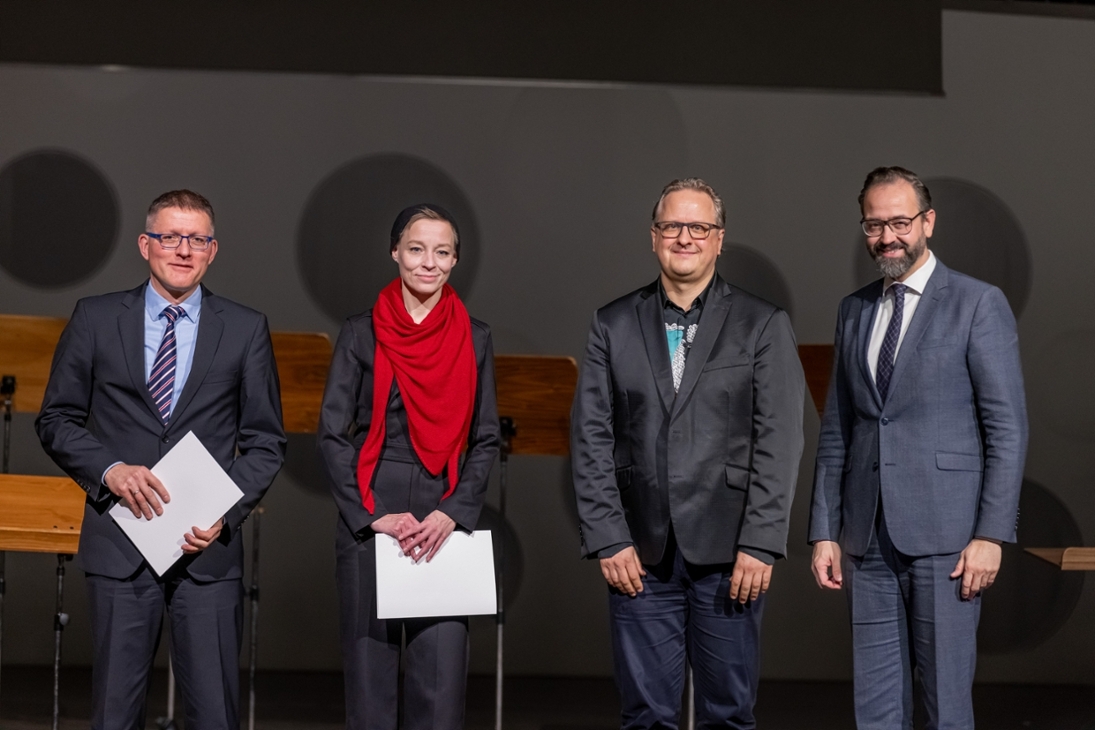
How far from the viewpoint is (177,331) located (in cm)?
278

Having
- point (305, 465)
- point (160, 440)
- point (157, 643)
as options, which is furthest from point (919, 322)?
point (305, 465)

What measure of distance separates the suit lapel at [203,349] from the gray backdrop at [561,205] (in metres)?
2.34

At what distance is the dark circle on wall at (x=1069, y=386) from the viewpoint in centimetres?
510

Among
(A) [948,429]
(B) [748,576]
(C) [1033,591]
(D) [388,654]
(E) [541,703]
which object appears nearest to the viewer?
(B) [748,576]

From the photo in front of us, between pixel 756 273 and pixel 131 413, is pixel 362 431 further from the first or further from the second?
pixel 756 273

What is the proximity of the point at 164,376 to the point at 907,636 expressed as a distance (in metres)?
1.97

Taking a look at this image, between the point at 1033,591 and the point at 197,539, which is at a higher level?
the point at 197,539

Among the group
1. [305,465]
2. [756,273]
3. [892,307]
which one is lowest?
[305,465]

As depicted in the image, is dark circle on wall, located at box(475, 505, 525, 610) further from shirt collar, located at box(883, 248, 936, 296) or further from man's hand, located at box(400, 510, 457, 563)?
shirt collar, located at box(883, 248, 936, 296)

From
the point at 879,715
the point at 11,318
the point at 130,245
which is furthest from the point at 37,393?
the point at 879,715

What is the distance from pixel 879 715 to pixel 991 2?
3657mm

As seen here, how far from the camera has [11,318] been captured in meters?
4.00

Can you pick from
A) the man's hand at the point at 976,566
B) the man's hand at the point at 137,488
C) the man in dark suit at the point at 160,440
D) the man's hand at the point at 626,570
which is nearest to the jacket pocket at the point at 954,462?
the man's hand at the point at 976,566

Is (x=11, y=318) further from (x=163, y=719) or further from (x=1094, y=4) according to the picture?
(x=1094, y=4)
